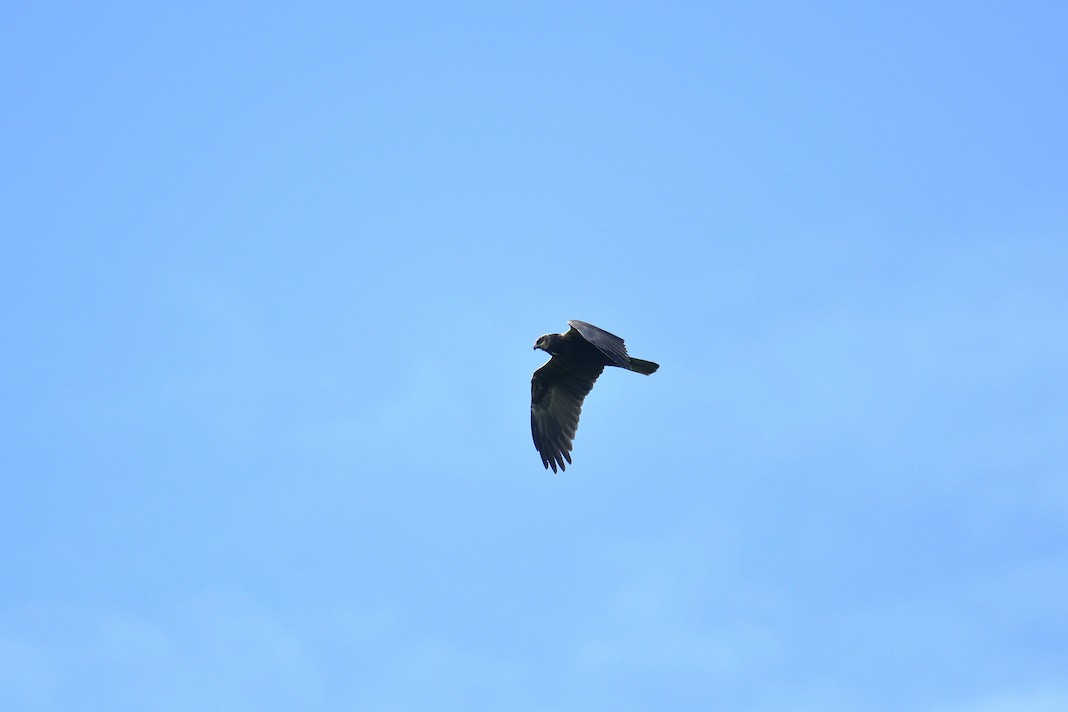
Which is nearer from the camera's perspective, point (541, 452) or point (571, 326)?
point (571, 326)

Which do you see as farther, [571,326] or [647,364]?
[647,364]

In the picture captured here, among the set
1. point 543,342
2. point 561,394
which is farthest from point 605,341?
point 561,394

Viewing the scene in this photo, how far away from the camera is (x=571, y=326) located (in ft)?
59.0

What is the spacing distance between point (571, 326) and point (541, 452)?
3.05 meters

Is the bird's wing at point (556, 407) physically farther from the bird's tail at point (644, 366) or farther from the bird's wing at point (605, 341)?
the bird's wing at point (605, 341)

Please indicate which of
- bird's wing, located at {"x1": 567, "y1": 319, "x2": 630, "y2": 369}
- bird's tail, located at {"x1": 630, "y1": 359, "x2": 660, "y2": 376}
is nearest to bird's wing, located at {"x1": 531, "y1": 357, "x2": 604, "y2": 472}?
bird's tail, located at {"x1": 630, "y1": 359, "x2": 660, "y2": 376}

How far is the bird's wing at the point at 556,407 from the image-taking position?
20.0 metres

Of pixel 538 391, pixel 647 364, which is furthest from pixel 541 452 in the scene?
pixel 647 364

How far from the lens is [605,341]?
17.7m

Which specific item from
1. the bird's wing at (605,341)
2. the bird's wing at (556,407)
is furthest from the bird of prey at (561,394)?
the bird's wing at (605,341)

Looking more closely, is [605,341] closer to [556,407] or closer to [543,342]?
[543,342]

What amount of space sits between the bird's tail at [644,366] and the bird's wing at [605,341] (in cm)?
122

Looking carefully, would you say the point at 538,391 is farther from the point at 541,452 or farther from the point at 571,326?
the point at 571,326

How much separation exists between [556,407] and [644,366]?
5.69 feet
